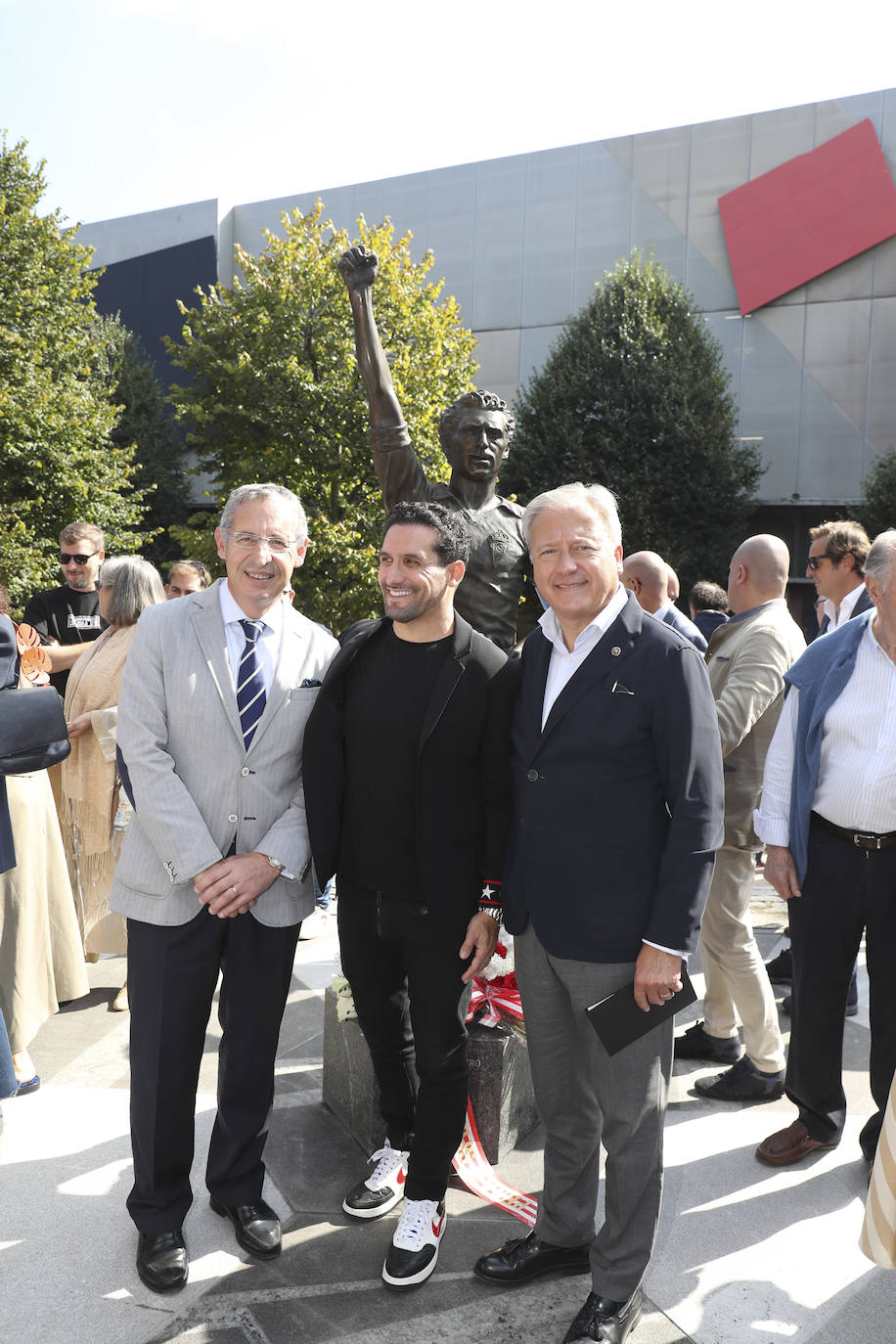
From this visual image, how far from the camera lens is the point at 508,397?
78.3ft

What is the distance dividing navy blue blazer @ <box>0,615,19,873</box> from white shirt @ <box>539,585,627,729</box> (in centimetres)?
162

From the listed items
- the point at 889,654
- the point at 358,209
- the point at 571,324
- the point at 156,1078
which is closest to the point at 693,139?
the point at 571,324

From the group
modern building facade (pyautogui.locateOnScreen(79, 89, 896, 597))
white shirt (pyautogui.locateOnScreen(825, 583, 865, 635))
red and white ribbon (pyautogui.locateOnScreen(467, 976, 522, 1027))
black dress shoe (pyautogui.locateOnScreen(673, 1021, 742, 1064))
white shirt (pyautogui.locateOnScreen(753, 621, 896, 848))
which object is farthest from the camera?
modern building facade (pyautogui.locateOnScreen(79, 89, 896, 597))

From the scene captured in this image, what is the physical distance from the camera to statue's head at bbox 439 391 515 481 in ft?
11.3

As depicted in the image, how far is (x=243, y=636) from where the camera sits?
8.70 feet

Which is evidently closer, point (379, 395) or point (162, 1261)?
point (162, 1261)

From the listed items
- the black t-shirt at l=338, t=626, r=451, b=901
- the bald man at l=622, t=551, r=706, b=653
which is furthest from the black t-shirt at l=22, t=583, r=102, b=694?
the black t-shirt at l=338, t=626, r=451, b=901

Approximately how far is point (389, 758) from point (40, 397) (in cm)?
1624

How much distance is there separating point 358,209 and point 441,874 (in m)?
25.6

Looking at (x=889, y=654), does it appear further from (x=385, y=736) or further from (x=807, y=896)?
(x=385, y=736)

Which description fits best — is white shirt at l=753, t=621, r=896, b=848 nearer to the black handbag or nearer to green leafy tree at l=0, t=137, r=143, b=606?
the black handbag

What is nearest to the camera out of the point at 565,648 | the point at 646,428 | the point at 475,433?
the point at 565,648

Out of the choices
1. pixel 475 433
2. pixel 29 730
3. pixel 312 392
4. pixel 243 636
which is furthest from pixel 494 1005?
pixel 312 392

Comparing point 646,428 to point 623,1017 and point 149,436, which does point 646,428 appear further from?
point 623,1017
